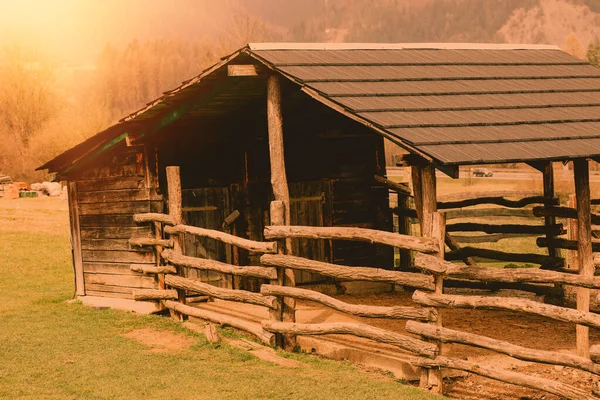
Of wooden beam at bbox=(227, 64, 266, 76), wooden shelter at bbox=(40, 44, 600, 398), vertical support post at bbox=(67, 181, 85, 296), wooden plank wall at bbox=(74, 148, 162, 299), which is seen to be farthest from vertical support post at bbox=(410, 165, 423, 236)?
vertical support post at bbox=(67, 181, 85, 296)

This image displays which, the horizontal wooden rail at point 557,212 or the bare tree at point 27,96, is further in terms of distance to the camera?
the bare tree at point 27,96

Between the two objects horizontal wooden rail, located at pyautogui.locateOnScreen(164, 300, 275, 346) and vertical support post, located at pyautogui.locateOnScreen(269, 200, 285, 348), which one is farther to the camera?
horizontal wooden rail, located at pyautogui.locateOnScreen(164, 300, 275, 346)

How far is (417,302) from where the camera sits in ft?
29.1

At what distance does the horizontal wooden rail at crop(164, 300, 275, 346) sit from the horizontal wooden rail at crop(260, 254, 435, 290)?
3.16 feet

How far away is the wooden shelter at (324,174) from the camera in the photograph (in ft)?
29.1

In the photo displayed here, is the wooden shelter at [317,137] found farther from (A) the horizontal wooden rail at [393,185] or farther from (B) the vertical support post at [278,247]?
(B) the vertical support post at [278,247]

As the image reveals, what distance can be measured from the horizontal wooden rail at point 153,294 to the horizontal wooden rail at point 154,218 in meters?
1.01

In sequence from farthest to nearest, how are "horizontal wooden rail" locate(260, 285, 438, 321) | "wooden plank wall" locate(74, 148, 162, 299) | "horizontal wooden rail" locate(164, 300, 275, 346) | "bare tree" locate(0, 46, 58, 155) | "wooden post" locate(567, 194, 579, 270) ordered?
"bare tree" locate(0, 46, 58, 155)
"wooden post" locate(567, 194, 579, 270)
"wooden plank wall" locate(74, 148, 162, 299)
"horizontal wooden rail" locate(164, 300, 275, 346)
"horizontal wooden rail" locate(260, 285, 438, 321)

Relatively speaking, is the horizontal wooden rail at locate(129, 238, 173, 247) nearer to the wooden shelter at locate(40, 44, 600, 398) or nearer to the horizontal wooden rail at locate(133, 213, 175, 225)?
the wooden shelter at locate(40, 44, 600, 398)

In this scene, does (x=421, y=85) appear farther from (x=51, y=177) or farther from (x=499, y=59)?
(x=51, y=177)

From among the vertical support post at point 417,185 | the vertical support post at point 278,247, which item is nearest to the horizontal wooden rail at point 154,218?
the vertical support post at point 278,247

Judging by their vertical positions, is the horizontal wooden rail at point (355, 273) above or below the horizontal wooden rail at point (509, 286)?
above

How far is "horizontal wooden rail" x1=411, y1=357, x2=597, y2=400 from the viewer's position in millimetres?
7938

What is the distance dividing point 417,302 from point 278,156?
2557 millimetres
